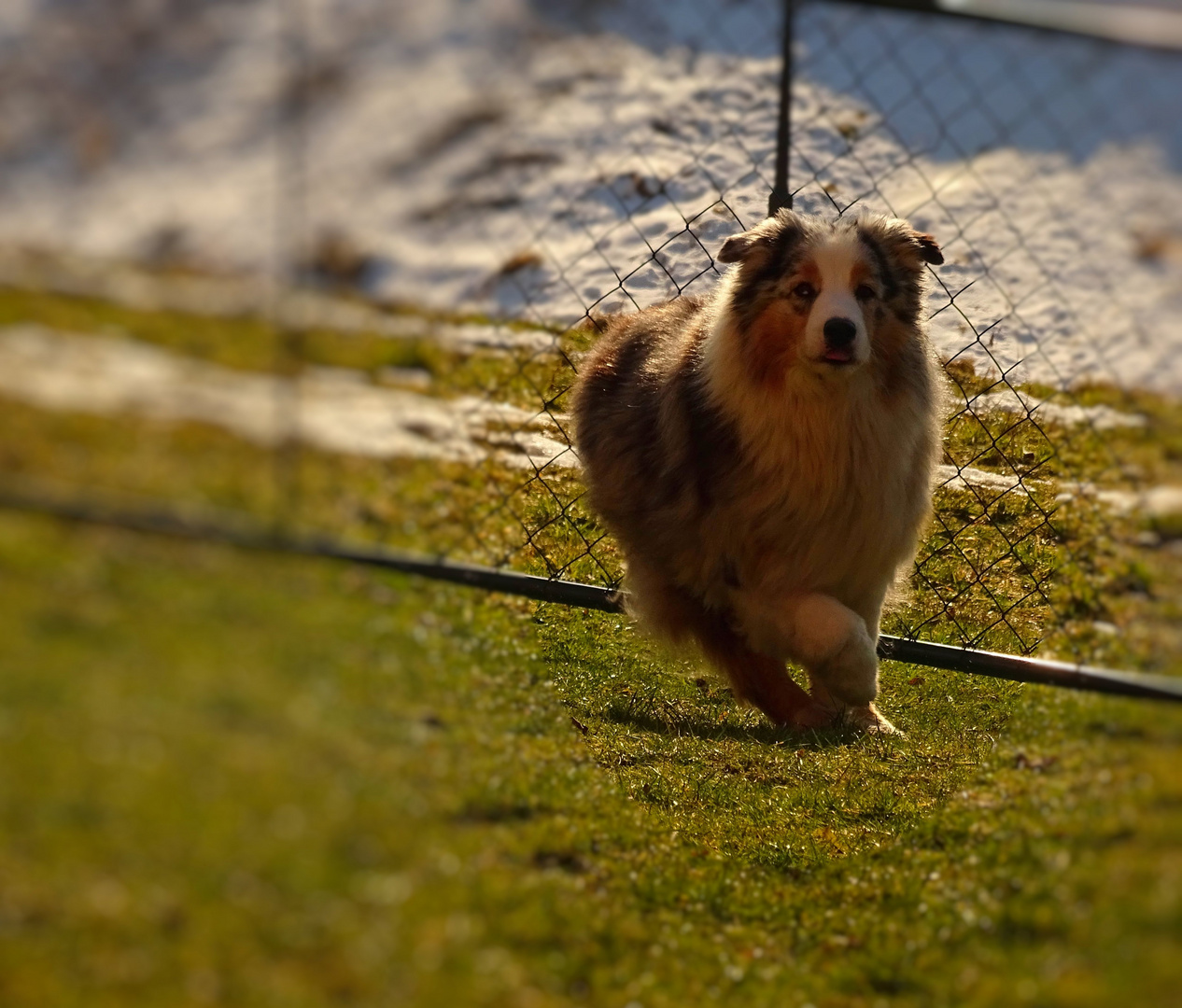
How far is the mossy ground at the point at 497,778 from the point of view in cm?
328

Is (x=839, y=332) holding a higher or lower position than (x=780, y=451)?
higher

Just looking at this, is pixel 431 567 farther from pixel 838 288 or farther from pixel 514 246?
pixel 838 288

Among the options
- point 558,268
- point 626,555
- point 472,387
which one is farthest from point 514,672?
point 558,268

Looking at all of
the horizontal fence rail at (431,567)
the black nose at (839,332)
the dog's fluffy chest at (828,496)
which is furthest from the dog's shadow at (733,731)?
the black nose at (839,332)

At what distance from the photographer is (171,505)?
4.33 metres

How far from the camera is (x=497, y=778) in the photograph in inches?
163

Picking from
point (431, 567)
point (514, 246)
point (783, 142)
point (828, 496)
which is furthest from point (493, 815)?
point (783, 142)

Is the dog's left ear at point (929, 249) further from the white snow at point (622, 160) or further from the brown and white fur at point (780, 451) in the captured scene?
the white snow at point (622, 160)

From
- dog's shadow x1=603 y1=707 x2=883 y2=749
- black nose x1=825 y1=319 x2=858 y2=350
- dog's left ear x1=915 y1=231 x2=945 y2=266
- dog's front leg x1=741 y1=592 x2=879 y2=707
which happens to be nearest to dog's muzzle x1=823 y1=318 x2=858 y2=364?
black nose x1=825 y1=319 x2=858 y2=350

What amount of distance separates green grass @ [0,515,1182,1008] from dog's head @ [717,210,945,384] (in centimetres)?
127

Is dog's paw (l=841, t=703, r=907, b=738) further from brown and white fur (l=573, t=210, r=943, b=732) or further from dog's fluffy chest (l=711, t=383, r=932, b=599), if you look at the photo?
dog's fluffy chest (l=711, t=383, r=932, b=599)

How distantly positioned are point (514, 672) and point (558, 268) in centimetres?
148

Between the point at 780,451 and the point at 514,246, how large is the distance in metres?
1.60

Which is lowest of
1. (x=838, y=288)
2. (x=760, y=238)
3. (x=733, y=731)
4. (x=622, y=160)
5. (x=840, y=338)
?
(x=733, y=731)
